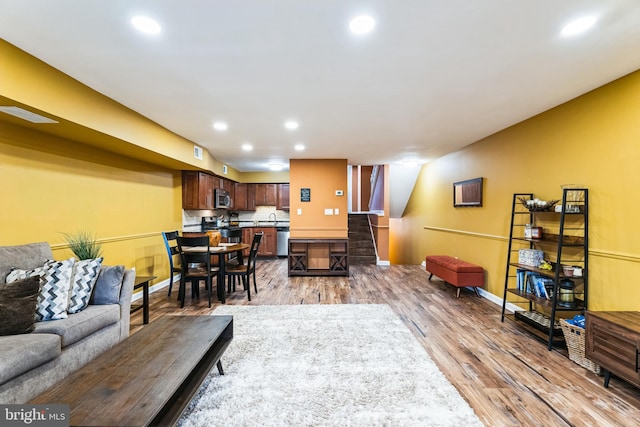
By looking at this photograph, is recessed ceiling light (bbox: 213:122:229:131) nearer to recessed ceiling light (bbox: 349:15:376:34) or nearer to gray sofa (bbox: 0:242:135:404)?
gray sofa (bbox: 0:242:135:404)

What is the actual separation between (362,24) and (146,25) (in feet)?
4.43

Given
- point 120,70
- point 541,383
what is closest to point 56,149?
point 120,70

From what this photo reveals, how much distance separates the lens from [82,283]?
2438 millimetres

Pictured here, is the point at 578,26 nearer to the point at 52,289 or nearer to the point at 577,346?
the point at 577,346

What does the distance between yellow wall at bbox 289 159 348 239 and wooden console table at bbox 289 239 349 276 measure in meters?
0.21

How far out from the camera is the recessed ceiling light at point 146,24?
5.51 feet

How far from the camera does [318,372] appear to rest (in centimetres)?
226

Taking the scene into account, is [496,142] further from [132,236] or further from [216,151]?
[132,236]

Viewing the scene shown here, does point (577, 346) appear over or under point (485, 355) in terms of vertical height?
over

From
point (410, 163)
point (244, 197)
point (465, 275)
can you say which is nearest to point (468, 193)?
point (465, 275)

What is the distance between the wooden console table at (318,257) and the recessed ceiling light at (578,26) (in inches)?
176

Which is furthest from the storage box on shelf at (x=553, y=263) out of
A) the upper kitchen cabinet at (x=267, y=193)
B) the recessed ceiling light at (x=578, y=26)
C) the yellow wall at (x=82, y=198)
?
the upper kitchen cabinet at (x=267, y=193)

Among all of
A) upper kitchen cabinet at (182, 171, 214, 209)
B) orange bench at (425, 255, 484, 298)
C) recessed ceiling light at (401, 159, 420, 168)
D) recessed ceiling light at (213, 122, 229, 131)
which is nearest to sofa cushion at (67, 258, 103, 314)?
recessed ceiling light at (213, 122, 229, 131)

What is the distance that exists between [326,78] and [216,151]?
3575mm
